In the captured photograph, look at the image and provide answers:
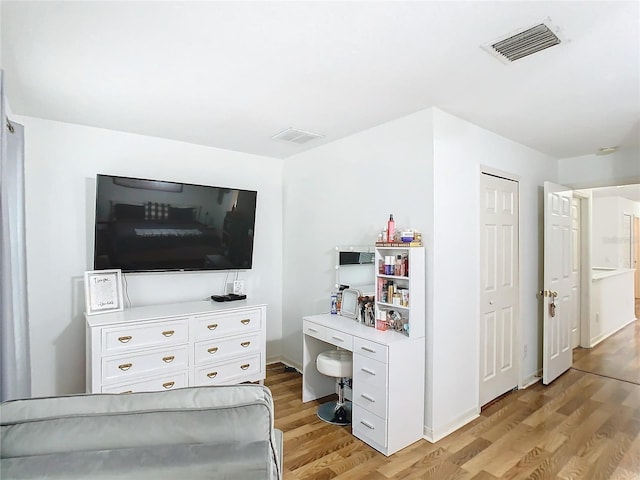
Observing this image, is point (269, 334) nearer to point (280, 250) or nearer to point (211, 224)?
point (280, 250)

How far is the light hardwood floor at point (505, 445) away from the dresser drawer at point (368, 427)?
64mm

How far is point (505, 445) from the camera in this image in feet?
8.32

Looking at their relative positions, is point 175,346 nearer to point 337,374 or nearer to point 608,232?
point 337,374

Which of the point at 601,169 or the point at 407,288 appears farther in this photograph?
the point at 601,169

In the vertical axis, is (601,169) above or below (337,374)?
above

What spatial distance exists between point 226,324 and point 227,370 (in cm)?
42

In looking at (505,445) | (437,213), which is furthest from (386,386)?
(437,213)

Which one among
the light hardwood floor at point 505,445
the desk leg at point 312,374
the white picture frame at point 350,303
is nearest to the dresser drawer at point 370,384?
the light hardwood floor at point 505,445

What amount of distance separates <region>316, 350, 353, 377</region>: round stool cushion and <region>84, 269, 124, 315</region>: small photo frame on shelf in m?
1.80

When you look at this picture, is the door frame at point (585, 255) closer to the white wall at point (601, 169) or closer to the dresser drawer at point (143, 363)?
the white wall at point (601, 169)

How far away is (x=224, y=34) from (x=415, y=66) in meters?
1.04

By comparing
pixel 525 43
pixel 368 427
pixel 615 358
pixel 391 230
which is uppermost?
pixel 525 43

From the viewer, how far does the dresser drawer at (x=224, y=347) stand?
310 cm

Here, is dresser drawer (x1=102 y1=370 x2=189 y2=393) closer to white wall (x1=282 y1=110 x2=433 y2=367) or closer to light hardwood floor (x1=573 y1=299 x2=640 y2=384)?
white wall (x1=282 y1=110 x2=433 y2=367)
